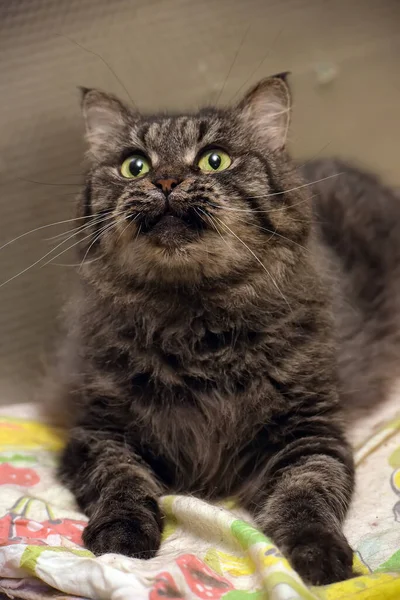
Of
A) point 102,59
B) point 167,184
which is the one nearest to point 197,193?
Answer: point 167,184

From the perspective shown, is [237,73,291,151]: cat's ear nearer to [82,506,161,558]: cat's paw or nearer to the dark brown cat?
the dark brown cat

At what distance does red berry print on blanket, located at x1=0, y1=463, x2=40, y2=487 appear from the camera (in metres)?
1.82

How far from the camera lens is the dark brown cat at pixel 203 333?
1561 mm

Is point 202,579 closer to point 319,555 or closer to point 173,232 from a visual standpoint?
point 319,555

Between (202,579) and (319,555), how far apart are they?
24cm

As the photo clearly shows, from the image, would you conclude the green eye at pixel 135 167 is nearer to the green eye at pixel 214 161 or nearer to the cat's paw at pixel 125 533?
the green eye at pixel 214 161

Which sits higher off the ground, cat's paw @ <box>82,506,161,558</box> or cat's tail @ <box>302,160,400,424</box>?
cat's tail @ <box>302,160,400,424</box>

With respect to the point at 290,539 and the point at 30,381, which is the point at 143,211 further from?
the point at 30,381

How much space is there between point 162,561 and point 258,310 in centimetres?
66

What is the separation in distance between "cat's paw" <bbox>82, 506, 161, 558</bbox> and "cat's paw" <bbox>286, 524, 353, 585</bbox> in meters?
0.31

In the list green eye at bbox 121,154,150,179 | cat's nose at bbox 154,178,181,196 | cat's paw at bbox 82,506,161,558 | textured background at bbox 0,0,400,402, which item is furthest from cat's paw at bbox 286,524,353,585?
textured background at bbox 0,0,400,402

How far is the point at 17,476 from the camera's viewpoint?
6.06 feet

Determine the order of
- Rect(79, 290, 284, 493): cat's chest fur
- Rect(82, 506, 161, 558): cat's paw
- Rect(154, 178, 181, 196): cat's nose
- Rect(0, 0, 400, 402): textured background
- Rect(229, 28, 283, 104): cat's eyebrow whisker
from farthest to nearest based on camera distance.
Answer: Rect(229, 28, 283, 104): cat's eyebrow whisker
Rect(0, 0, 400, 402): textured background
Rect(79, 290, 284, 493): cat's chest fur
Rect(154, 178, 181, 196): cat's nose
Rect(82, 506, 161, 558): cat's paw

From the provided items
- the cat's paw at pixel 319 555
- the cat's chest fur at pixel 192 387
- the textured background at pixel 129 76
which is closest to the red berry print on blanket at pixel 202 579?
the cat's paw at pixel 319 555
